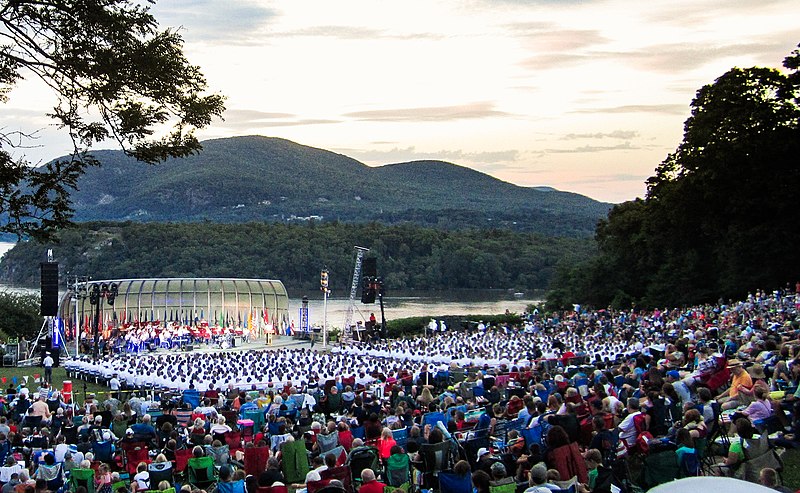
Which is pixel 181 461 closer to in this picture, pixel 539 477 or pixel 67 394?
pixel 539 477

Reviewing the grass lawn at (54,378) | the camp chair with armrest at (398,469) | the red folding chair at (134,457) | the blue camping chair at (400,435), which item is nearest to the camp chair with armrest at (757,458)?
the camp chair with armrest at (398,469)

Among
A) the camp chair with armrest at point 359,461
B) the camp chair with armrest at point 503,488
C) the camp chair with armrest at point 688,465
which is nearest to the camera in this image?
the camp chair with armrest at point 503,488

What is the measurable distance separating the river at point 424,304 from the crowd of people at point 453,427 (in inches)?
1970

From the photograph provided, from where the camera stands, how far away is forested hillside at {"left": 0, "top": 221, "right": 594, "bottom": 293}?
98.6m

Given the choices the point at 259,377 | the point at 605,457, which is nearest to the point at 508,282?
the point at 259,377

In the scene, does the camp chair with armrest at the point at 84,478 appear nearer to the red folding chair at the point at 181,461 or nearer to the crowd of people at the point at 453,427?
the crowd of people at the point at 453,427

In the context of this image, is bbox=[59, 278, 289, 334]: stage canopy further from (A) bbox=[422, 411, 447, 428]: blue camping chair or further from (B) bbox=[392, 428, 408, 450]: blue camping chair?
(B) bbox=[392, 428, 408, 450]: blue camping chair

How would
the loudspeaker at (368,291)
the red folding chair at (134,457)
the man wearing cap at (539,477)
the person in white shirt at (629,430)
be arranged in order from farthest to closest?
the loudspeaker at (368,291) → the red folding chair at (134,457) → the person in white shirt at (629,430) → the man wearing cap at (539,477)

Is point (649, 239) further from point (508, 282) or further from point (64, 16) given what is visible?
point (508, 282)

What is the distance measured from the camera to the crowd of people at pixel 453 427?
30.2 feet

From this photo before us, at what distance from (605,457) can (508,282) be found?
329ft

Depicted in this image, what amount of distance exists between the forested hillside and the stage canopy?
4984 cm

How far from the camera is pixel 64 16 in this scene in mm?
9867

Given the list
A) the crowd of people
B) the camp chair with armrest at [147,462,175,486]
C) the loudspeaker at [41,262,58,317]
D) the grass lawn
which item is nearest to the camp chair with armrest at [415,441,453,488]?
the crowd of people
